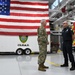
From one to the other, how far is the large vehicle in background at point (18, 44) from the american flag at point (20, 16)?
29cm

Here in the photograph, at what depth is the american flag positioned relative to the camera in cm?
1318

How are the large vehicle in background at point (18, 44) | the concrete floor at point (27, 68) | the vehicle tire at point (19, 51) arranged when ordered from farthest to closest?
the vehicle tire at point (19, 51)
the large vehicle in background at point (18, 44)
the concrete floor at point (27, 68)

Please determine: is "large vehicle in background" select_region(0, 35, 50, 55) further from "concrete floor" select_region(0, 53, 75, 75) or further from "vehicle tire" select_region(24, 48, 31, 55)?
"concrete floor" select_region(0, 53, 75, 75)

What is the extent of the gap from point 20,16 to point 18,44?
165cm

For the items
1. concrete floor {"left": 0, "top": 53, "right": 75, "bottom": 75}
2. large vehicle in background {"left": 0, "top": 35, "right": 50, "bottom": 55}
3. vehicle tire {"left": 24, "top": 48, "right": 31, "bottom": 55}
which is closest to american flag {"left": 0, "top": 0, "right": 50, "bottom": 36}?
large vehicle in background {"left": 0, "top": 35, "right": 50, "bottom": 55}

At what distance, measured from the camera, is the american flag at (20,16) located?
13180 millimetres

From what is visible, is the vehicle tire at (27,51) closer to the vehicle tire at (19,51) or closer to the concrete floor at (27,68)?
the vehicle tire at (19,51)

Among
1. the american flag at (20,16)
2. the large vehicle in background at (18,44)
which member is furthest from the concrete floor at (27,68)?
the american flag at (20,16)

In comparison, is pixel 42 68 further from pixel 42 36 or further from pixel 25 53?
pixel 25 53

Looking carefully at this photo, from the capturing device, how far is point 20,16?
44.1 ft

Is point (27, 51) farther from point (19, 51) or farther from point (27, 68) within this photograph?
point (27, 68)

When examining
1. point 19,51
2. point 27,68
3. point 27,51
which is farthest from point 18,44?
point 27,68

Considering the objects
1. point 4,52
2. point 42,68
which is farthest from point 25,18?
point 42,68

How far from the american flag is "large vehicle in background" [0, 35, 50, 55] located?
287 mm
